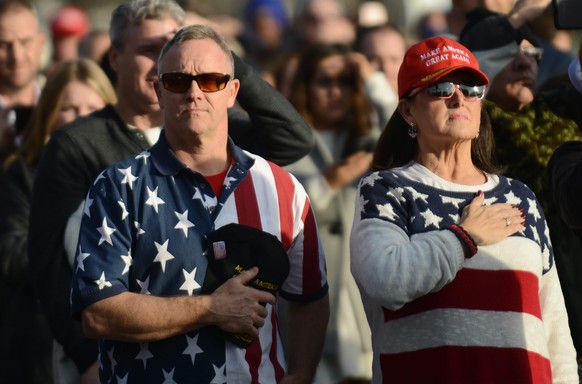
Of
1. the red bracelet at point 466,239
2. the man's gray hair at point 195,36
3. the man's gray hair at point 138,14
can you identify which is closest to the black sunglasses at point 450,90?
the red bracelet at point 466,239

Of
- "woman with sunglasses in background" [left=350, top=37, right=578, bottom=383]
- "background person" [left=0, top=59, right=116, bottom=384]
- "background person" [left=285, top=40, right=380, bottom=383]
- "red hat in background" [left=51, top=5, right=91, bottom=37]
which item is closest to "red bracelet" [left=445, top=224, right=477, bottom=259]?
"woman with sunglasses in background" [left=350, top=37, right=578, bottom=383]

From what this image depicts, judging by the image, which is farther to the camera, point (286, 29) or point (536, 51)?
point (286, 29)

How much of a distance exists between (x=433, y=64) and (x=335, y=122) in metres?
2.97

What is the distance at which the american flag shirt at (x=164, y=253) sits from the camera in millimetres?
5035

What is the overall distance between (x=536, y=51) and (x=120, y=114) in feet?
6.45

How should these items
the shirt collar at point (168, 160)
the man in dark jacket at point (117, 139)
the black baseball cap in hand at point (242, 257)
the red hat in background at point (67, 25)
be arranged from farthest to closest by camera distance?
the red hat in background at point (67, 25) → the man in dark jacket at point (117, 139) → the shirt collar at point (168, 160) → the black baseball cap in hand at point (242, 257)

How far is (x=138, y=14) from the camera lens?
637 cm

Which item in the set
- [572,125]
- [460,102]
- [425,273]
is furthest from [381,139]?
[572,125]

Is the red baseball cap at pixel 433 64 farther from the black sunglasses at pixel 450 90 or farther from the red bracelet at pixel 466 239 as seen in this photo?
the red bracelet at pixel 466 239

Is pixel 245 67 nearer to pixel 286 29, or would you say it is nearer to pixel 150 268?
pixel 150 268

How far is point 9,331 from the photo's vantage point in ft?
24.0

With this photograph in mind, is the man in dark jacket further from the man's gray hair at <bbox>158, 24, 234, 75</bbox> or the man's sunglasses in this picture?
the man's sunglasses

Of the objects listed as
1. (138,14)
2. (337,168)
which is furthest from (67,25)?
(138,14)

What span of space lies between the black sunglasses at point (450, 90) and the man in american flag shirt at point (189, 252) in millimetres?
645
